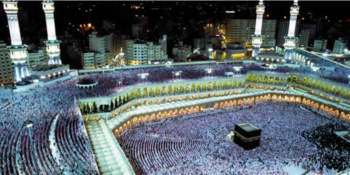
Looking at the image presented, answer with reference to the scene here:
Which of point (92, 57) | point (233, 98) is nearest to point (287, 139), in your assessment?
point (233, 98)

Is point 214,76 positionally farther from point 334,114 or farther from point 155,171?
point 155,171

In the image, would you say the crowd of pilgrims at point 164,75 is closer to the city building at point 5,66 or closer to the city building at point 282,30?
the city building at point 5,66

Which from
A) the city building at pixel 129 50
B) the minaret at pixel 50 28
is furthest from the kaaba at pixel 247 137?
the city building at pixel 129 50

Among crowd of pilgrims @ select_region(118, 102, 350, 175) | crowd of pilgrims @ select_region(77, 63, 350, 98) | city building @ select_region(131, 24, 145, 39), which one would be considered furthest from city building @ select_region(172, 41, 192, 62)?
crowd of pilgrims @ select_region(118, 102, 350, 175)

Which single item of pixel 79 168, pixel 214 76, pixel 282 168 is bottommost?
pixel 282 168

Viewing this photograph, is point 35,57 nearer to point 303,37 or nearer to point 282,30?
point 282,30

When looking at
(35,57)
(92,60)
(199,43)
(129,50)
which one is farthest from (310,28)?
(35,57)
